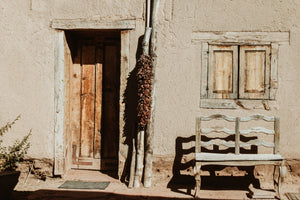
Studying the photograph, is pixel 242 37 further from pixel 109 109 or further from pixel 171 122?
pixel 109 109

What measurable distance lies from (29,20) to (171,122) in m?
2.89

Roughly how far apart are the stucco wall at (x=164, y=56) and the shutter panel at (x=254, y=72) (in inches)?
9.5

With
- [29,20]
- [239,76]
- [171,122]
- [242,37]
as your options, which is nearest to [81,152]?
[171,122]

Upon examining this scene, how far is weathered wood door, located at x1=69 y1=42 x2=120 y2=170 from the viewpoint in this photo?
5.13 m

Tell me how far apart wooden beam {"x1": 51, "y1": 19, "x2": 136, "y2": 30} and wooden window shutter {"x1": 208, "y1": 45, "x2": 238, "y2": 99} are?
4.66 feet

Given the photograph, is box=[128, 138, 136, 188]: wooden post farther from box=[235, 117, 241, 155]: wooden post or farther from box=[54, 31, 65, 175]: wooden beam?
box=[235, 117, 241, 155]: wooden post

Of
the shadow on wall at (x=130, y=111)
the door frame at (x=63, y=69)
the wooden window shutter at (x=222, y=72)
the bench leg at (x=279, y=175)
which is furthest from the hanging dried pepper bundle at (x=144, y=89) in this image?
the bench leg at (x=279, y=175)

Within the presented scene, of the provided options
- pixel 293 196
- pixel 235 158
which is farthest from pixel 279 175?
pixel 235 158

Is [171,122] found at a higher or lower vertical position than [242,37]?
lower

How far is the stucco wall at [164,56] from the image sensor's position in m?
4.48

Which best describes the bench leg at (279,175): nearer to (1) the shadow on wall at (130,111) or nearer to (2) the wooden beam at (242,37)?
(2) the wooden beam at (242,37)

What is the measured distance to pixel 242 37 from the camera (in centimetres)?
453

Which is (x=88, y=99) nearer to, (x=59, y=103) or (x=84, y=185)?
(x=59, y=103)

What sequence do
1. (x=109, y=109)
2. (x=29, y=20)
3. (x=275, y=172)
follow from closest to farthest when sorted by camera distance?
(x=275, y=172), (x=29, y=20), (x=109, y=109)
